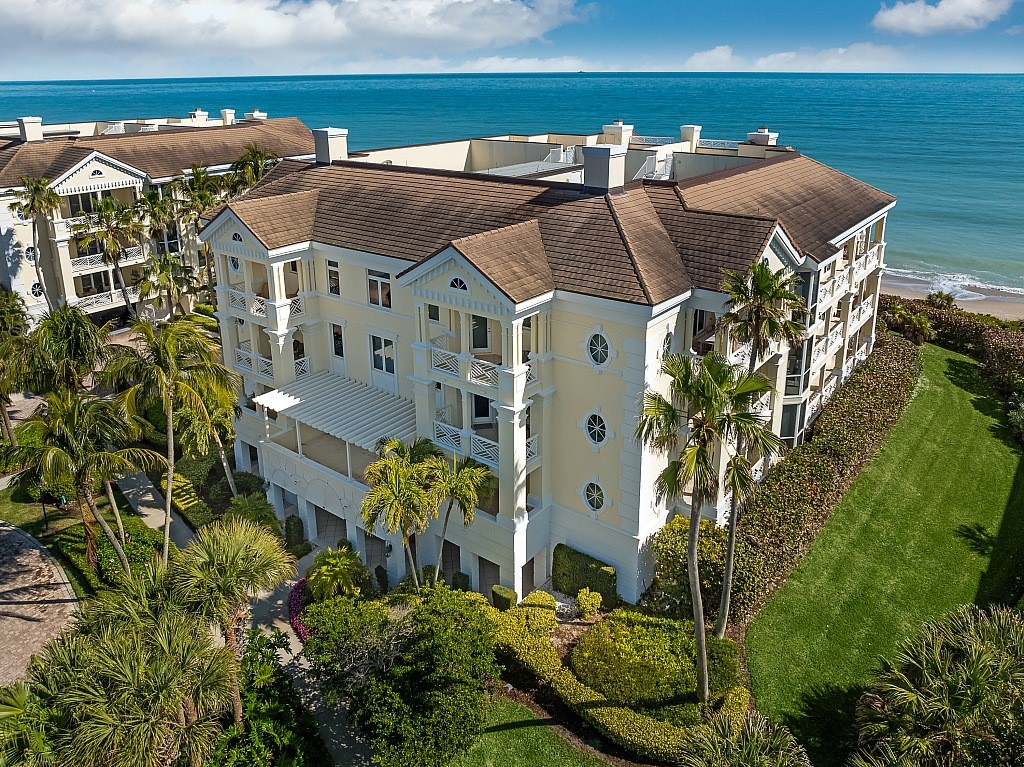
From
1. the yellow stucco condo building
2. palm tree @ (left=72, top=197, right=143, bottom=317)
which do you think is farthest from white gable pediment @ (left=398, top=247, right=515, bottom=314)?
palm tree @ (left=72, top=197, right=143, bottom=317)

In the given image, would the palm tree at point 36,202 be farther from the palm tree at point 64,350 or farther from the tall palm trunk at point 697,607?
the tall palm trunk at point 697,607

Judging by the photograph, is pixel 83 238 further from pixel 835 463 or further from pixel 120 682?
pixel 835 463

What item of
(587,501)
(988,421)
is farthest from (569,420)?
(988,421)

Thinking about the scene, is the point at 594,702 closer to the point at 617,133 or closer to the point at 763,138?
the point at 763,138

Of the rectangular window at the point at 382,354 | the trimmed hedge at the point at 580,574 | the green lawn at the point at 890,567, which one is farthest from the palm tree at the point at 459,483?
the green lawn at the point at 890,567

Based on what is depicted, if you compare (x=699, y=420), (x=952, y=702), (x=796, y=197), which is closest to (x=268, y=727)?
(x=699, y=420)
